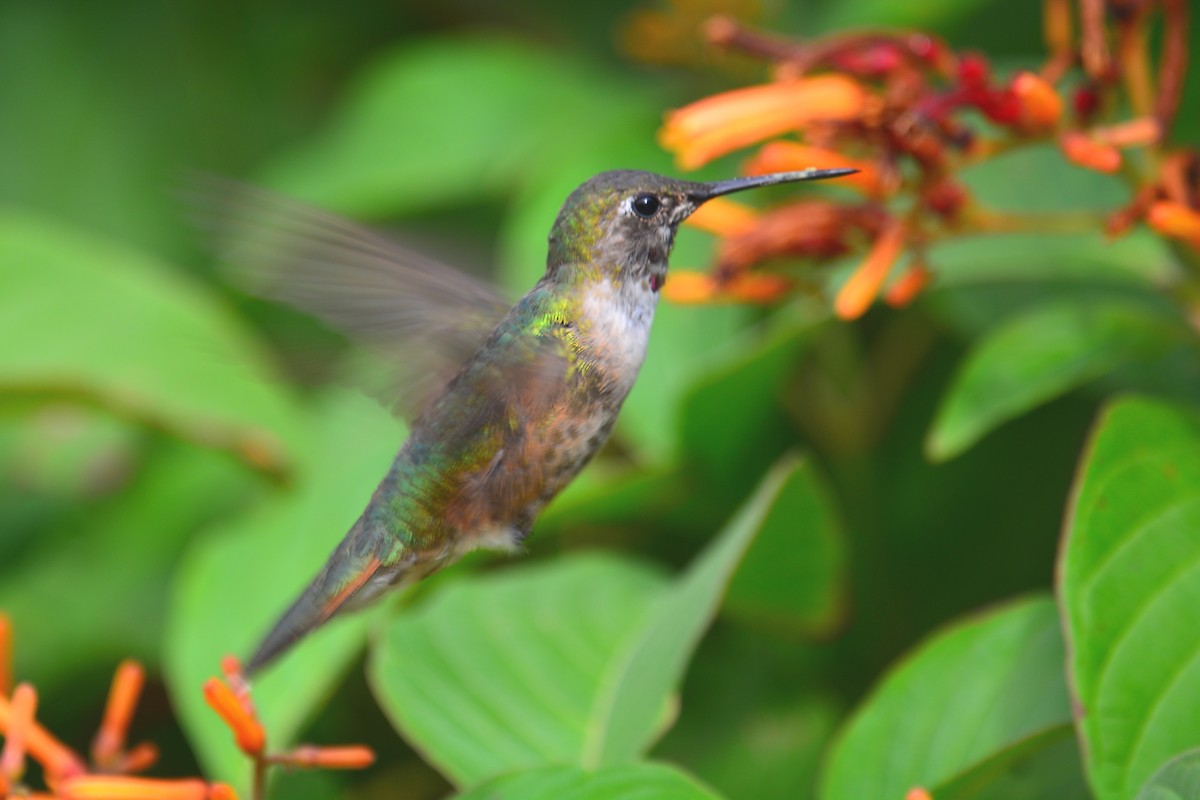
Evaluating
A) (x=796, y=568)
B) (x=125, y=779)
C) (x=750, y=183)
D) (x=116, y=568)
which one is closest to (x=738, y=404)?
(x=796, y=568)

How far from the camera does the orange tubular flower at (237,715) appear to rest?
979 mm

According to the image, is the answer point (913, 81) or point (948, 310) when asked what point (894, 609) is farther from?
point (913, 81)

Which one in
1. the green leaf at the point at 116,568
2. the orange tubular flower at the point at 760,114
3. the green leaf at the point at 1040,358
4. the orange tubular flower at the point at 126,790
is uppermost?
the orange tubular flower at the point at 760,114

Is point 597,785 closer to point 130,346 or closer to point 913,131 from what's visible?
point 913,131

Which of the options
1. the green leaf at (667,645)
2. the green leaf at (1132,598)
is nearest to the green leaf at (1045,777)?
the green leaf at (1132,598)

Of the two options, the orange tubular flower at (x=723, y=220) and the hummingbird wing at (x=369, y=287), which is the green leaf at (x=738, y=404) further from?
the hummingbird wing at (x=369, y=287)

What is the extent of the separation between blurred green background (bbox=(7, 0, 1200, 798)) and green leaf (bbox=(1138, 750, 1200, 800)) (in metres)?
0.53

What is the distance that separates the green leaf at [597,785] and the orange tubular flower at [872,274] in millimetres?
422

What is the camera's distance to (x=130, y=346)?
6.50ft

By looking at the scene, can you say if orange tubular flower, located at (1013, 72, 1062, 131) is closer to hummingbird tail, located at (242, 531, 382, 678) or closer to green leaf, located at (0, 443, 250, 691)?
hummingbird tail, located at (242, 531, 382, 678)

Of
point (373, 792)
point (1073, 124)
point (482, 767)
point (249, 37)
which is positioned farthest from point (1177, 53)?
point (249, 37)

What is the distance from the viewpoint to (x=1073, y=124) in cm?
125

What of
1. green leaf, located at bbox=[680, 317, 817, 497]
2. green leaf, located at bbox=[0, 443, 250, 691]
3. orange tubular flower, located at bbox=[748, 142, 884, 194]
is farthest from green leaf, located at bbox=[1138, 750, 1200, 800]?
A: green leaf, located at bbox=[0, 443, 250, 691]

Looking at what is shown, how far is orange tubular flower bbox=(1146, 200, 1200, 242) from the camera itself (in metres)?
1.13
